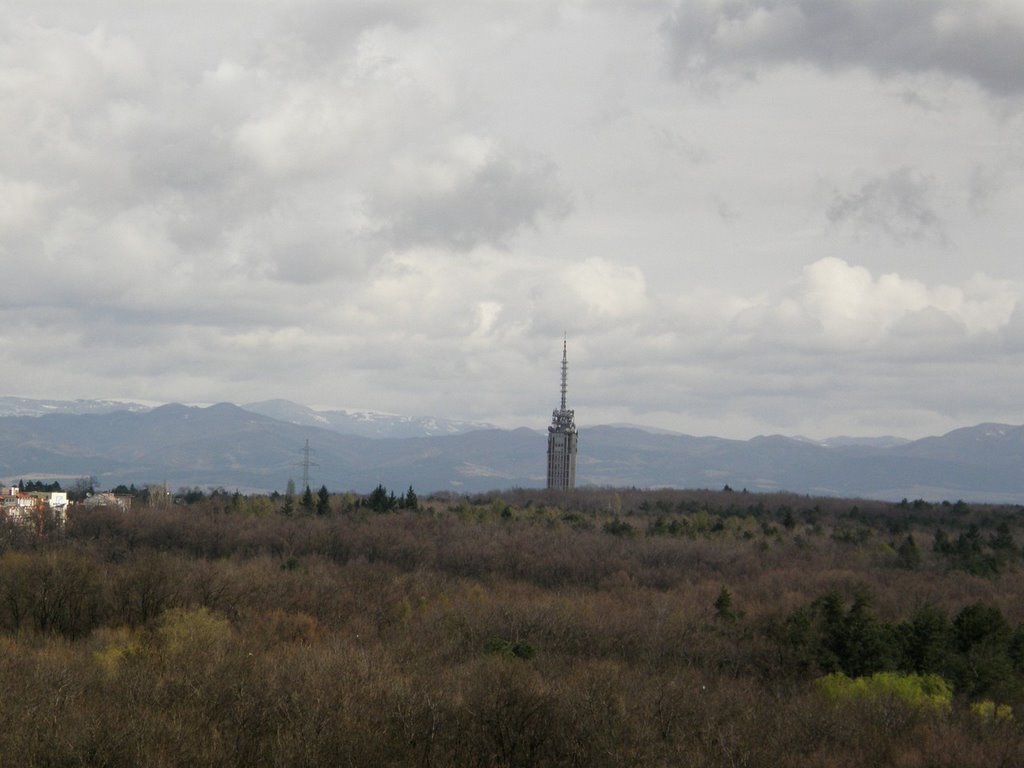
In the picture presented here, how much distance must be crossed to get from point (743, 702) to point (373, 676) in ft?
56.3

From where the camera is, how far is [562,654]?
72.4 metres

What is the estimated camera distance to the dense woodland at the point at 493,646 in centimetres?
4188

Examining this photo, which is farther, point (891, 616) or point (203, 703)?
point (891, 616)

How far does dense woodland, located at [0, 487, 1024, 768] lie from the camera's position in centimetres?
4188

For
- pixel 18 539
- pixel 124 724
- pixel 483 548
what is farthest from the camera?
pixel 483 548

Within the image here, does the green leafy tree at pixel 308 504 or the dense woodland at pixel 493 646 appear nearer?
the dense woodland at pixel 493 646

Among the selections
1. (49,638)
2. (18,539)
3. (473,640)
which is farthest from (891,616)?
(18,539)

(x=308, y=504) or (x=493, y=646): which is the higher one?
(x=308, y=504)

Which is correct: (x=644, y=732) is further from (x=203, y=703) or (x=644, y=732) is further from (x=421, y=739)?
(x=203, y=703)

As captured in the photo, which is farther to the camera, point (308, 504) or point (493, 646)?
point (308, 504)

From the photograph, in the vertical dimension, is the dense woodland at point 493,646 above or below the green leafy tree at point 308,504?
below

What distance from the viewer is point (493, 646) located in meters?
66.3

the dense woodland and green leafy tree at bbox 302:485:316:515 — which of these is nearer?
the dense woodland

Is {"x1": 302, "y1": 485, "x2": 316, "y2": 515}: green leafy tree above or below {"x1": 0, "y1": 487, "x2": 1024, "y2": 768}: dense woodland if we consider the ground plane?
above
